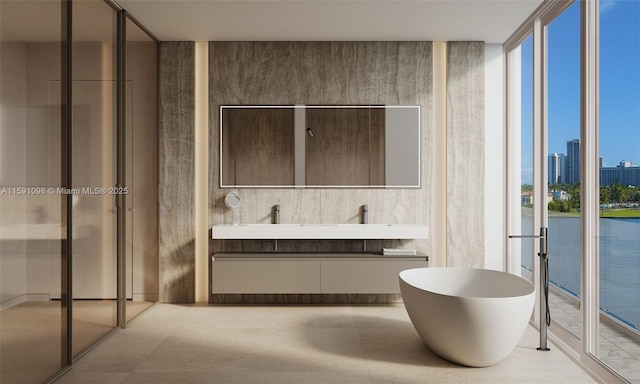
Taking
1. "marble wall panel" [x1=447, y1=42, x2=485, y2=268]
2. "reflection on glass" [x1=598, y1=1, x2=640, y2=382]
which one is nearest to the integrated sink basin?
"marble wall panel" [x1=447, y1=42, x2=485, y2=268]

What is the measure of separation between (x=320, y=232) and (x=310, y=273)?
42cm

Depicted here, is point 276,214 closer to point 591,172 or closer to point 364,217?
point 364,217

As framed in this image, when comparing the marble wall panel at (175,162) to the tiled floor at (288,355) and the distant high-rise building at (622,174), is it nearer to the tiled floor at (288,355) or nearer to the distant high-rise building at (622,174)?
the tiled floor at (288,355)

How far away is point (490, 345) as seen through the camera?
9.84 ft

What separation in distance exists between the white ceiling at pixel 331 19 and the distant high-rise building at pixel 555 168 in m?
1.25

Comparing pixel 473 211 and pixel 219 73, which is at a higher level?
pixel 219 73

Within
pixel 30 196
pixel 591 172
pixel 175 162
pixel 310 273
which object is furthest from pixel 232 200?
pixel 591 172

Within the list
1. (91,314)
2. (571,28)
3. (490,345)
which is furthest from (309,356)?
(571,28)

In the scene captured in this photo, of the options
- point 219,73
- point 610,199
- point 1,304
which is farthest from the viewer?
point 219,73

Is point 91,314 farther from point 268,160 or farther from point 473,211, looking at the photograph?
point 473,211

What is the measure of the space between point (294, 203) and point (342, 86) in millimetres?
1283

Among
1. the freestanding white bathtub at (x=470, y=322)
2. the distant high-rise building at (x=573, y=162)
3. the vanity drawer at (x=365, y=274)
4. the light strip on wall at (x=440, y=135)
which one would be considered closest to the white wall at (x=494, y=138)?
the light strip on wall at (x=440, y=135)

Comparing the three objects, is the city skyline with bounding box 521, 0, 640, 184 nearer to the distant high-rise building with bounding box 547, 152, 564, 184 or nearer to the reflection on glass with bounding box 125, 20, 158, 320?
the distant high-rise building with bounding box 547, 152, 564, 184

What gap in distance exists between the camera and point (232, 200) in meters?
4.73
